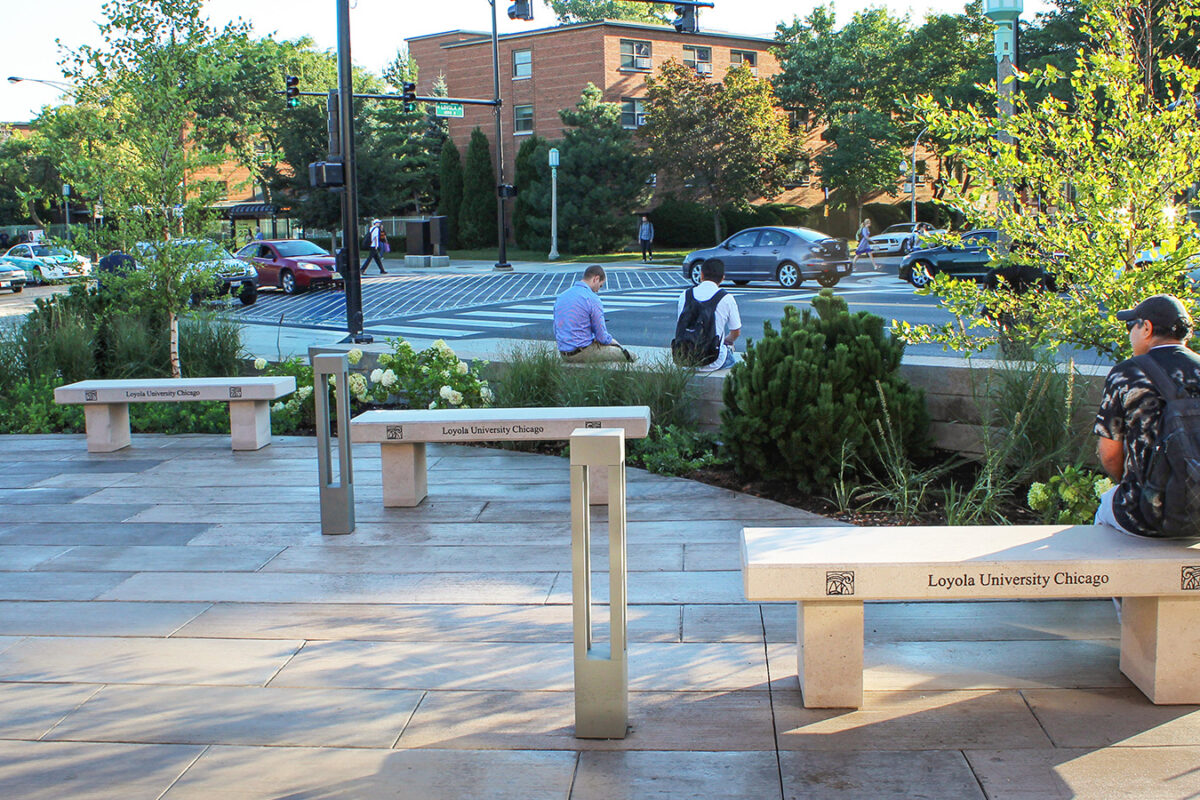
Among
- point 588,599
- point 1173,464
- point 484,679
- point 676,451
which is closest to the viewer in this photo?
point 588,599

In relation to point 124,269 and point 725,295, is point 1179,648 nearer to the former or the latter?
point 725,295

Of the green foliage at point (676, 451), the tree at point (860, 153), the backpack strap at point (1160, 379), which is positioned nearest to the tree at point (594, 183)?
the tree at point (860, 153)

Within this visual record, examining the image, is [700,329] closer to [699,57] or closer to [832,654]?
[832,654]

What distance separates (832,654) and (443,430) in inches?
143

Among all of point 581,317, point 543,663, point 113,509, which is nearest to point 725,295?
point 581,317

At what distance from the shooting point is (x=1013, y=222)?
6035 mm

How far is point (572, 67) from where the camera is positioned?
1987 inches

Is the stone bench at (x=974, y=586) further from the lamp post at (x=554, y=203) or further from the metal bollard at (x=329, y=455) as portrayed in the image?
the lamp post at (x=554, y=203)

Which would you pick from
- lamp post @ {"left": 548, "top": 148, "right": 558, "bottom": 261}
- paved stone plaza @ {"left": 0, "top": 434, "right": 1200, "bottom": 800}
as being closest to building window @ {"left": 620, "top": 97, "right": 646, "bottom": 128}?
lamp post @ {"left": 548, "top": 148, "right": 558, "bottom": 261}

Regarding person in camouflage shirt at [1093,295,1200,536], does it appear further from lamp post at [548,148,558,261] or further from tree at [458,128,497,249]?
tree at [458,128,497,249]

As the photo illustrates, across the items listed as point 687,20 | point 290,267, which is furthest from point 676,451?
point 290,267

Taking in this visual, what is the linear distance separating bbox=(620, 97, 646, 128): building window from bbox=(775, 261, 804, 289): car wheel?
83.0 ft

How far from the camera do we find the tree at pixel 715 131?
42562 mm

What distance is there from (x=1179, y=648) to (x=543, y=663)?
2301 millimetres
